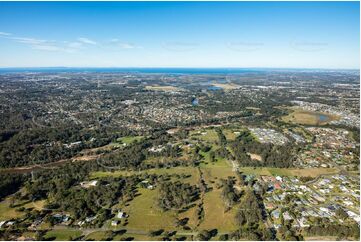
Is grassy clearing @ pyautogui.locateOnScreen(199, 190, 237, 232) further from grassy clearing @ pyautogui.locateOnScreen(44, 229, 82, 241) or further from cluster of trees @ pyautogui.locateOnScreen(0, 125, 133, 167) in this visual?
cluster of trees @ pyautogui.locateOnScreen(0, 125, 133, 167)

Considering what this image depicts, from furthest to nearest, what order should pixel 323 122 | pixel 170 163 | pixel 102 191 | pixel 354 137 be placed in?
1. pixel 323 122
2. pixel 354 137
3. pixel 170 163
4. pixel 102 191

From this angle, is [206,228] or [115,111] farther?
[115,111]

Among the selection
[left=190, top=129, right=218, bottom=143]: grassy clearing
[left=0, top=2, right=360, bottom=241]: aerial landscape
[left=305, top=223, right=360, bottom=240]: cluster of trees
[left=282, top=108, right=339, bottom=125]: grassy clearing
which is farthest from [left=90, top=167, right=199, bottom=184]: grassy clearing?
[left=282, top=108, right=339, bottom=125]: grassy clearing

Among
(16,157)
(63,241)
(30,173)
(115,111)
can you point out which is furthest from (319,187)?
(115,111)

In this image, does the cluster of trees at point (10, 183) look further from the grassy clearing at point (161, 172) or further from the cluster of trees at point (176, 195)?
the cluster of trees at point (176, 195)

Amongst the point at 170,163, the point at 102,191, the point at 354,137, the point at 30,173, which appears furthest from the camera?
the point at 354,137

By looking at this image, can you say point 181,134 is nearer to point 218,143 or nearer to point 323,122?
point 218,143
